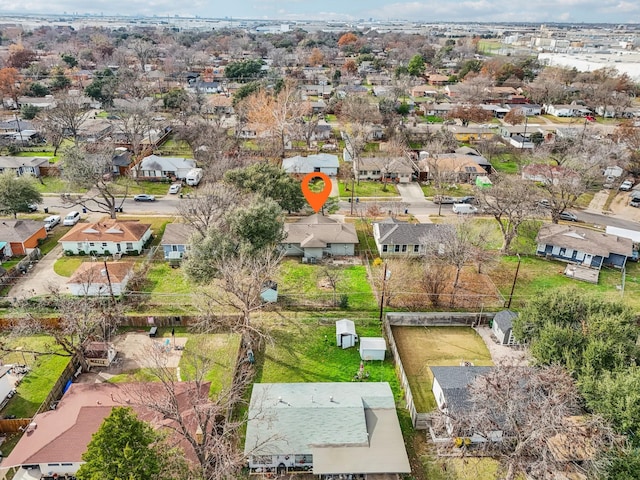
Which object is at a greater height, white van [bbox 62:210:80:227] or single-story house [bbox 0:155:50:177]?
single-story house [bbox 0:155:50:177]

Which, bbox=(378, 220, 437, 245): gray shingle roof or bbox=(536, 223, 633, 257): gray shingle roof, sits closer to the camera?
bbox=(536, 223, 633, 257): gray shingle roof

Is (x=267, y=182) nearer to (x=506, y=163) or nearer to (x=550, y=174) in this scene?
(x=550, y=174)

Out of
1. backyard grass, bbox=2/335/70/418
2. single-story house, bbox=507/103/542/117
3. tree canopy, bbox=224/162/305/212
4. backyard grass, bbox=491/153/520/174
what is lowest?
backyard grass, bbox=2/335/70/418

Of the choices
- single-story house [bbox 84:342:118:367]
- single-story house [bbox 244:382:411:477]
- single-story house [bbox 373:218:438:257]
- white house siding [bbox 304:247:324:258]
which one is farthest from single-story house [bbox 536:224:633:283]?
single-story house [bbox 84:342:118:367]

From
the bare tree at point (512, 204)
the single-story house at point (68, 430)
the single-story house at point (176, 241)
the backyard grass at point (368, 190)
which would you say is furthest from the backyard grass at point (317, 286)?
the backyard grass at point (368, 190)

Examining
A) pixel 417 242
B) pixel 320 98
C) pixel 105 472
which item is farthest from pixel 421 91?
pixel 105 472

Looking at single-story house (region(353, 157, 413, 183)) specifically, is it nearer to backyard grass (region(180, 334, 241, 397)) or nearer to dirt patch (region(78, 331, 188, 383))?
backyard grass (region(180, 334, 241, 397))

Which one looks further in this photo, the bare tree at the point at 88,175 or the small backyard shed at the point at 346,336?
the bare tree at the point at 88,175

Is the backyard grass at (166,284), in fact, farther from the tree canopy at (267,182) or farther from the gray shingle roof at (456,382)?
the gray shingle roof at (456,382)
